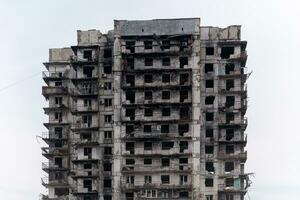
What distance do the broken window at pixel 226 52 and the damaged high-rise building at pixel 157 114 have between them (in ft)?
0.48

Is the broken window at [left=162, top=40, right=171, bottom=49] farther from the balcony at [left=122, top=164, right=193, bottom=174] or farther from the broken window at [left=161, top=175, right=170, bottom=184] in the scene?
the broken window at [left=161, top=175, right=170, bottom=184]

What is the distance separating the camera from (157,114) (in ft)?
302

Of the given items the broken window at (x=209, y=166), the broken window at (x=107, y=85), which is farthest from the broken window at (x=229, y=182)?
the broken window at (x=107, y=85)

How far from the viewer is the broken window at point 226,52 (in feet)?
309

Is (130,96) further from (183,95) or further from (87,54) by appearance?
(87,54)

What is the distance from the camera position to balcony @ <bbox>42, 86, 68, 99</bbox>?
100m

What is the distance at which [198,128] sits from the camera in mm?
90500

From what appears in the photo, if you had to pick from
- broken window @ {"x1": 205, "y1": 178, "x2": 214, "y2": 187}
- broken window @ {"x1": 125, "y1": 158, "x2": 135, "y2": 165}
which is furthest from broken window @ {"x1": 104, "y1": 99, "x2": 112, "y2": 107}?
broken window @ {"x1": 205, "y1": 178, "x2": 214, "y2": 187}

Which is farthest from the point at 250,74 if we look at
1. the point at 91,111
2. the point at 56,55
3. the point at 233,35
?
the point at 56,55

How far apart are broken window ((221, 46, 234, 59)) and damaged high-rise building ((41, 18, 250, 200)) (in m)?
0.14

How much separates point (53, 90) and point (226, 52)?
2680cm

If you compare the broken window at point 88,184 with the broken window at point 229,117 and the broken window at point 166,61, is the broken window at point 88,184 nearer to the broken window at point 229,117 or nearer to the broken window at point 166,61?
the broken window at point 166,61

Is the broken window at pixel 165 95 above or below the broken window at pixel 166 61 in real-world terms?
below

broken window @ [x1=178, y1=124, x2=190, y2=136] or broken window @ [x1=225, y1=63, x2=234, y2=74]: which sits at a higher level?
broken window @ [x1=225, y1=63, x2=234, y2=74]
